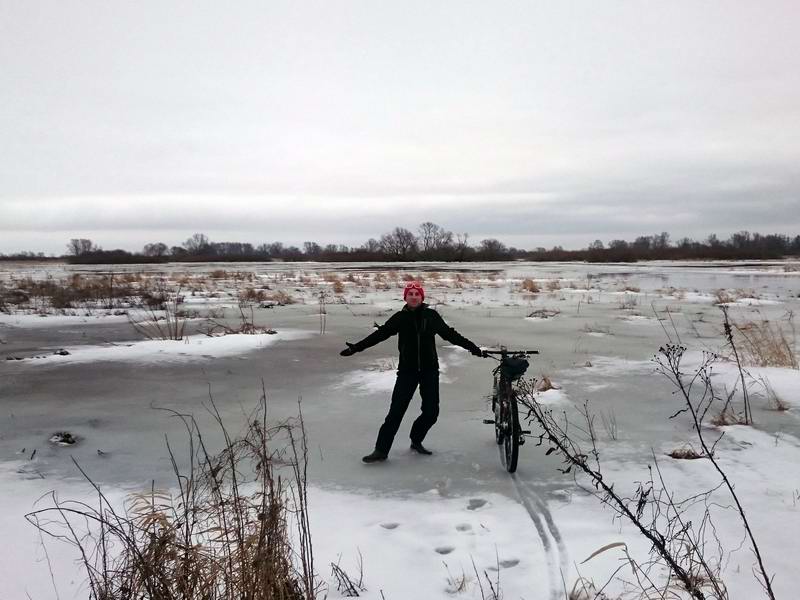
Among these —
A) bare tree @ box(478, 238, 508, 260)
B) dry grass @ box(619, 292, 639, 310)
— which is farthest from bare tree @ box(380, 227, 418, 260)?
dry grass @ box(619, 292, 639, 310)

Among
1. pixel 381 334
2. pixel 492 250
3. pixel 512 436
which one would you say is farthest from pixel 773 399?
pixel 492 250

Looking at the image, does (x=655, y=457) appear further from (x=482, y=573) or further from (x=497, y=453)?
(x=482, y=573)

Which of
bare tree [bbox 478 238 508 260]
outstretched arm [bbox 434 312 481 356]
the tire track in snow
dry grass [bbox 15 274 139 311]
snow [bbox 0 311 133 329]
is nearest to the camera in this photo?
the tire track in snow

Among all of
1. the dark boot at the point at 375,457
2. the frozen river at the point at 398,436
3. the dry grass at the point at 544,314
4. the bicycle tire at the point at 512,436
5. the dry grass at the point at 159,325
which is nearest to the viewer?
the frozen river at the point at 398,436

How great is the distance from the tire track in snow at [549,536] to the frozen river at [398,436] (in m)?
0.01

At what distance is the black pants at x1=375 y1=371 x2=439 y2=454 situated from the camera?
4.89 meters

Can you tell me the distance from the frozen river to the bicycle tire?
5.6 inches

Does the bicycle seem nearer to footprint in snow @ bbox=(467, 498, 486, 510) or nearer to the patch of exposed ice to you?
footprint in snow @ bbox=(467, 498, 486, 510)

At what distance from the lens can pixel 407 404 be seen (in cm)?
488

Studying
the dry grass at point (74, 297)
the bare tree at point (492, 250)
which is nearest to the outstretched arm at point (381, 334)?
the dry grass at point (74, 297)

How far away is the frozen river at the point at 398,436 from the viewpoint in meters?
3.37

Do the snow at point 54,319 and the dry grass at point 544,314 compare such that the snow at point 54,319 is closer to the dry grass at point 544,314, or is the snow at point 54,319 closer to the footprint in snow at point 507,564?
the dry grass at point 544,314

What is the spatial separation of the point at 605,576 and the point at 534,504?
0.98 metres

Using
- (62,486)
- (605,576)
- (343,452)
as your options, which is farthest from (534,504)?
(62,486)
